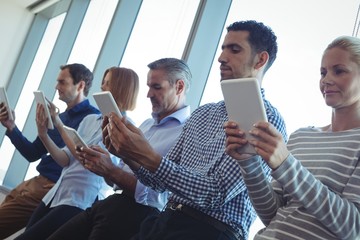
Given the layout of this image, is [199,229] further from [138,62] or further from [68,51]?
[68,51]

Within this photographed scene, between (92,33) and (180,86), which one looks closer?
(180,86)

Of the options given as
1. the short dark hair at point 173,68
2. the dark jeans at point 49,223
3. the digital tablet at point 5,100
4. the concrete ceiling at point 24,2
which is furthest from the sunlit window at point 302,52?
the concrete ceiling at point 24,2

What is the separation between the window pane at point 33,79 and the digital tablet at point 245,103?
4.36m

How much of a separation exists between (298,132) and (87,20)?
3685mm

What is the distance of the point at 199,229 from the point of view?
1.15 metres

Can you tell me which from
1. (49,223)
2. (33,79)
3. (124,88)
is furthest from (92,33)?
(49,223)

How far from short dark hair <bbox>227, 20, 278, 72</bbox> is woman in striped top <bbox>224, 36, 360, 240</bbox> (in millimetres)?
298

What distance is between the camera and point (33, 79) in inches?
208

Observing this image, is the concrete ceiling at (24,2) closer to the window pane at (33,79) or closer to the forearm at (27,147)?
the window pane at (33,79)

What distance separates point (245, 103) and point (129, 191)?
729 millimetres

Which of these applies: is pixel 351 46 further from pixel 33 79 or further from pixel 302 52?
pixel 33 79

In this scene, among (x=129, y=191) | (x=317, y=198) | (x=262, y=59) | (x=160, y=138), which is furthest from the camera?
(x=160, y=138)

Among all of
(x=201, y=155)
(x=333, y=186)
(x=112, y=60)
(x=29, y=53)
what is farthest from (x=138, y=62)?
(x=29, y=53)

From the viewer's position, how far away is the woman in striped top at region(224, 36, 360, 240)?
0.89m
